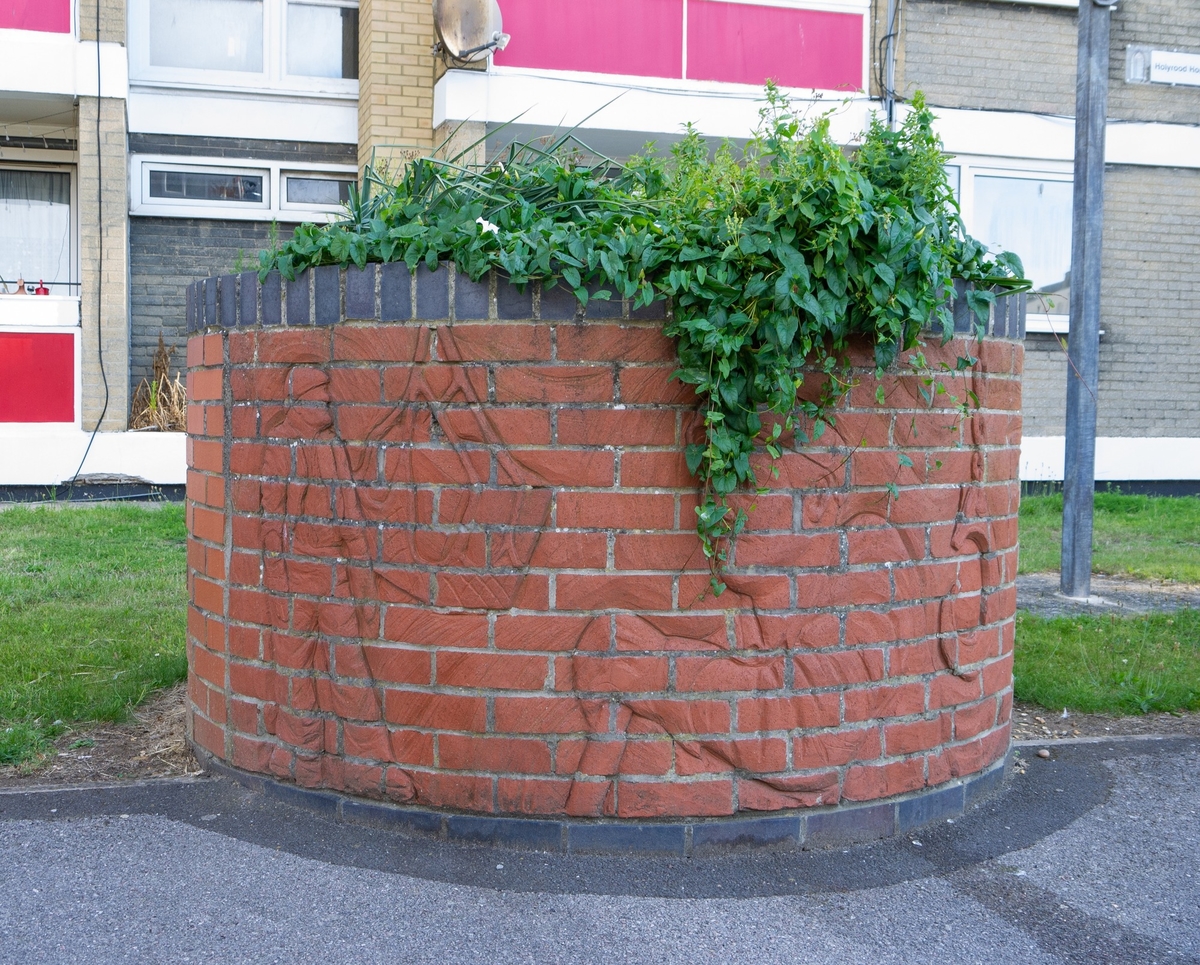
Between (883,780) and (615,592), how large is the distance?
0.88 m

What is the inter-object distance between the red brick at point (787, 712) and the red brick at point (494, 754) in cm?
50

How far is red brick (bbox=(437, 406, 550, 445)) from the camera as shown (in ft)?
9.24

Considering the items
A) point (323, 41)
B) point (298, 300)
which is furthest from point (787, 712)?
point (323, 41)

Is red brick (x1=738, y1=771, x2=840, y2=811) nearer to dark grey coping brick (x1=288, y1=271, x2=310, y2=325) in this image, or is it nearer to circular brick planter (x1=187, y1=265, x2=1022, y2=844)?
circular brick planter (x1=187, y1=265, x2=1022, y2=844)

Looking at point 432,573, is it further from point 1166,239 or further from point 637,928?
point 1166,239

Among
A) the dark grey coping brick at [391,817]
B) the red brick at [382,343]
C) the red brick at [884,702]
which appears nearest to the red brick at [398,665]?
the dark grey coping brick at [391,817]

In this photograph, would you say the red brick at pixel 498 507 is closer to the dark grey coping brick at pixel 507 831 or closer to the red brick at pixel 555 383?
the red brick at pixel 555 383

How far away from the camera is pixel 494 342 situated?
2830 mm

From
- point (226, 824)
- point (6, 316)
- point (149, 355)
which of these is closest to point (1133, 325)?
point (149, 355)

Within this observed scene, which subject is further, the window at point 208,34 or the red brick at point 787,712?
the window at point 208,34

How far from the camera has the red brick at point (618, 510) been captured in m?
2.81

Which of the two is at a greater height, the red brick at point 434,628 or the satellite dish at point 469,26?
the satellite dish at point 469,26

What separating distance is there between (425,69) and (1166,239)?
838cm

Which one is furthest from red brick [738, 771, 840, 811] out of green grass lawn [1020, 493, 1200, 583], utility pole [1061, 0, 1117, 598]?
green grass lawn [1020, 493, 1200, 583]
